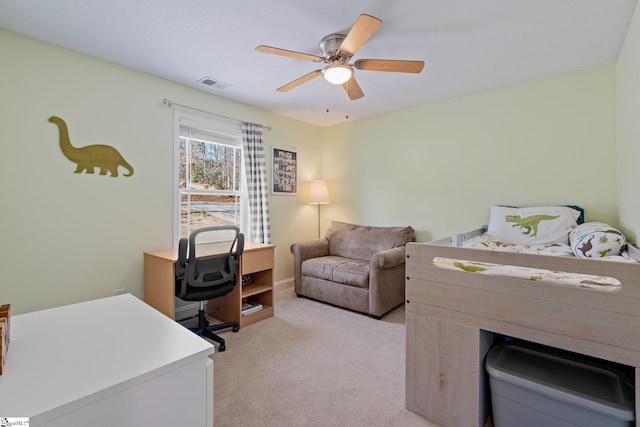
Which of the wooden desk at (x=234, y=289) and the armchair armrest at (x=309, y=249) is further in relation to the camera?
the armchair armrest at (x=309, y=249)

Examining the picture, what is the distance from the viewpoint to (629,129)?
6.49 ft

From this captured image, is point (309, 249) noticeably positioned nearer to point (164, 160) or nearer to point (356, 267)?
point (356, 267)

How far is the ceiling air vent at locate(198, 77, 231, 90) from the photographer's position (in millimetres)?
2779

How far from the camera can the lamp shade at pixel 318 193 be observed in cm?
408

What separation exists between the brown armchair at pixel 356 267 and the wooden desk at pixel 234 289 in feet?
1.89

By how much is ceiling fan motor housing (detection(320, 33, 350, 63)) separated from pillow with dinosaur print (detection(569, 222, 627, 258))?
2.04m

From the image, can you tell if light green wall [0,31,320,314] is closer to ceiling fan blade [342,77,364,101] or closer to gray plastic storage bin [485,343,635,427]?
ceiling fan blade [342,77,364,101]

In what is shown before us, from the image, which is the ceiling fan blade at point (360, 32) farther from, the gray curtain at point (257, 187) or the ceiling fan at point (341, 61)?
the gray curtain at point (257, 187)

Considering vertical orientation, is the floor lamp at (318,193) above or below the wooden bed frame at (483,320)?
above

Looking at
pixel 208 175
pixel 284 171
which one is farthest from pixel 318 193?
pixel 208 175

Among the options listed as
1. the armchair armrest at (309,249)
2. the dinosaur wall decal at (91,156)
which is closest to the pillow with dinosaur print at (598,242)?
the armchair armrest at (309,249)

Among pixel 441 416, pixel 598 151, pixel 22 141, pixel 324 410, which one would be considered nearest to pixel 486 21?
pixel 598 151

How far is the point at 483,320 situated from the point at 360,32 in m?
1.68

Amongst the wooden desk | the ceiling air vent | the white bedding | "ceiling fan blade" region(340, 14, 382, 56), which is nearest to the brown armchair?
the wooden desk
